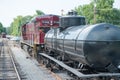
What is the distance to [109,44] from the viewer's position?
1120 centimetres

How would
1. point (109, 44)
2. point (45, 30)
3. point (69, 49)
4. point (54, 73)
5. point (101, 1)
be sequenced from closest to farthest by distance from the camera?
1. point (109, 44)
2. point (69, 49)
3. point (54, 73)
4. point (45, 30)
5. point (101, 1)

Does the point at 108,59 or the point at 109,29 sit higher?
the point at 109,29

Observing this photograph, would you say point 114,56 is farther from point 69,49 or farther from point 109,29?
point 69,49

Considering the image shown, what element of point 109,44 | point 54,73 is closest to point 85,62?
point 109,44

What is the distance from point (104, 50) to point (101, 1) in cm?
4927

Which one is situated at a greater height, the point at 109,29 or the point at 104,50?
the point at 109,29

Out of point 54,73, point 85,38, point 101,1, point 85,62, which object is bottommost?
point 54,73

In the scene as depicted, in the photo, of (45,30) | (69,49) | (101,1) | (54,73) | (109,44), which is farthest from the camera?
(101,1)

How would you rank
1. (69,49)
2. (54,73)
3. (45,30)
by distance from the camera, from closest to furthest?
(69,49), (54,73), (45,30)

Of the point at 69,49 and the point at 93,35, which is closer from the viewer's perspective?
the point at 93,35

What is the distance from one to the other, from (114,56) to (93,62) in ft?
2.54

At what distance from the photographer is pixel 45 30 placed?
2238 centimetres

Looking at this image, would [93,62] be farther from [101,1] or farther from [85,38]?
[101,1]

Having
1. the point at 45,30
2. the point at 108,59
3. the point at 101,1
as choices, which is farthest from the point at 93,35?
the point at 101,1
